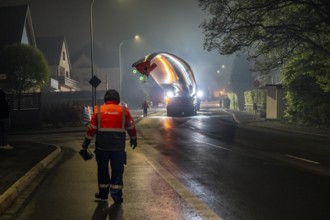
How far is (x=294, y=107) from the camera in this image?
2748 cm

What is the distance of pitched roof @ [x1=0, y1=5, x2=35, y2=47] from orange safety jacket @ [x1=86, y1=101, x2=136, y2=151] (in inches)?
1510

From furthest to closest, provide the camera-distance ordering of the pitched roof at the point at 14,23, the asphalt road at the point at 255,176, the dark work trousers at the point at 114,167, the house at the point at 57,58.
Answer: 1. the house at the point at 57,58
2. the pitched roof at the point at 14,23
3. the dark work trousers at the point at 114,167
4. the asphalt road at the point at 255,176

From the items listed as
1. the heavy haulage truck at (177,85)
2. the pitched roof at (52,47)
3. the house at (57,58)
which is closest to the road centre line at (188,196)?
the heavy haulage truck at (177,85)

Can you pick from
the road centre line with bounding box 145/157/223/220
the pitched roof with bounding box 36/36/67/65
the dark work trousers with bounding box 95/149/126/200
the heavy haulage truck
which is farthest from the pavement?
the pitched roof with bounding box 36/36/67/65

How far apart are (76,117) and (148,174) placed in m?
20.2

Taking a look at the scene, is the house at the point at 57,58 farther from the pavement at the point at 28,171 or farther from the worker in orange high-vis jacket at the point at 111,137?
the worker in orange high-vis jacket at the point at 111,137

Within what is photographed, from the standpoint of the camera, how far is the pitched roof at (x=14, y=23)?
139ft

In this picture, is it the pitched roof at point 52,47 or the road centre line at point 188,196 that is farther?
the pitched roof at point 52,47

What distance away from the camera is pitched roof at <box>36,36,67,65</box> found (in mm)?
59219

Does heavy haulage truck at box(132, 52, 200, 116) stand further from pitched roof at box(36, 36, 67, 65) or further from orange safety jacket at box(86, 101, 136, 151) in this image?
orange safety jacket at box(86, 101, 136, 151)

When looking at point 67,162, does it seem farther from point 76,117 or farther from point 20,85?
point 20,85

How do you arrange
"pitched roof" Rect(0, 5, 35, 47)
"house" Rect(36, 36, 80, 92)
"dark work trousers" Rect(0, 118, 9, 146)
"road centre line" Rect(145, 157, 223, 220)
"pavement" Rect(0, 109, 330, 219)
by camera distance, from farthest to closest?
1. "house" Rect(36, 36, 80, 92)
2. "pitched roof" Rect(0, 5, 35, 47)
3. "dark work trousers" Rect(0, 118, 9, 146)
4. "pavement" Rect(0, 109, 330, 219)
5. "road centre line" Rect(145, 157, 223, 220)

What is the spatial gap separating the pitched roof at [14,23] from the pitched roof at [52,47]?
11758 mm

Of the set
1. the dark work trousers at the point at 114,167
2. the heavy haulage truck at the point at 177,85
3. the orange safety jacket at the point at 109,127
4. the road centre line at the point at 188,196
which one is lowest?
the road centre line at the point at 188,196
